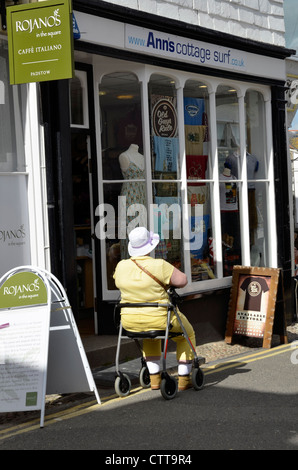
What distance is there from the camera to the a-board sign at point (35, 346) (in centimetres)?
727

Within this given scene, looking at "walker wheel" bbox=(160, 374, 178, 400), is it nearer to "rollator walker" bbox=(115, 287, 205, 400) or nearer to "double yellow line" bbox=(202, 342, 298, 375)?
"rollator walker" bbox=(115, 287, 205, 400)

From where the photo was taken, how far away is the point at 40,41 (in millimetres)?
8352

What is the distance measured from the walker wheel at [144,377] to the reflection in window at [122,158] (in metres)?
2.18

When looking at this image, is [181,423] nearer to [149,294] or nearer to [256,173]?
[149,294]

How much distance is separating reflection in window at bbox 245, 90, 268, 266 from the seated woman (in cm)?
465

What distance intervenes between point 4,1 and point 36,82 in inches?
36.2

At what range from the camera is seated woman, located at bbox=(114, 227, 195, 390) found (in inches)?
315

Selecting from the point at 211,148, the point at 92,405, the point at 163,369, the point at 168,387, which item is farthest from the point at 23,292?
Answer: the point at 211,148

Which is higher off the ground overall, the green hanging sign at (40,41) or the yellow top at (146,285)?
the green hanging sign at (40,41)

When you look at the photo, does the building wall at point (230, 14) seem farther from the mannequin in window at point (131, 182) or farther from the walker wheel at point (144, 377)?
the walker wheel at point (144, 377)

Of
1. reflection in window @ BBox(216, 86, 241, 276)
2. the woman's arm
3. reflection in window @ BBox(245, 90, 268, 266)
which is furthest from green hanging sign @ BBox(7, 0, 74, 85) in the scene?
reflection in window @ BBox(245, 90, 268, 266)

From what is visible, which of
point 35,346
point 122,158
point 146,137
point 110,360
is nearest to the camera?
point 35,346

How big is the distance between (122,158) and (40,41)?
2.52m

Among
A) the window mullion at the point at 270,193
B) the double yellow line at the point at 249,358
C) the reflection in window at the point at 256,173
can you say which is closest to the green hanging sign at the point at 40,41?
the double yellow line at the point at 249,358
